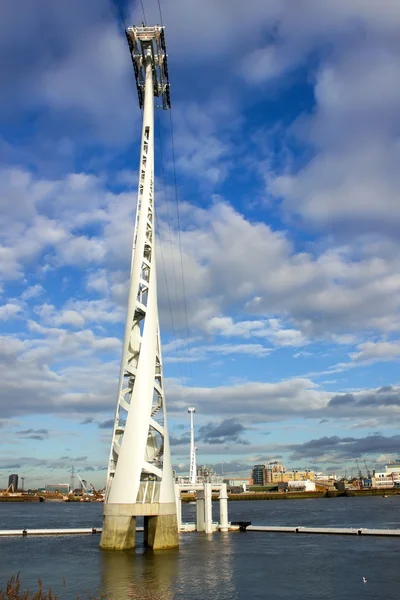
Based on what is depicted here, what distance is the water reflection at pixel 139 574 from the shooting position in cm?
2959

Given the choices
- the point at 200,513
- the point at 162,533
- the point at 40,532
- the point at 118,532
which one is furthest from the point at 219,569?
the point at 40,532

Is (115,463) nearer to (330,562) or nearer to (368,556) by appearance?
(330,562)

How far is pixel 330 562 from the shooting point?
4006cm

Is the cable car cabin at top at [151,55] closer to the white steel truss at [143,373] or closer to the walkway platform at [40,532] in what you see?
the white steel truss at [143,373]

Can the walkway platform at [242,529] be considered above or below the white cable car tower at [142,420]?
below

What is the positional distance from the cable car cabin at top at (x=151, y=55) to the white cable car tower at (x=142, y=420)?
12 centimetres

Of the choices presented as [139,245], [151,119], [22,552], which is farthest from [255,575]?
[151,119]

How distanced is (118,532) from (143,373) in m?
11.6

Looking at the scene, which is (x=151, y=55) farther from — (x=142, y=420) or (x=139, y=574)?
(x=139, y=574)

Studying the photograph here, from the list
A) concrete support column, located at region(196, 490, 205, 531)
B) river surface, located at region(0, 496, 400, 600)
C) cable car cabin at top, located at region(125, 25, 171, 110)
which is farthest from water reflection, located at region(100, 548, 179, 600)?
cable car cabin at top, located at region(125, 25, 171, 110)

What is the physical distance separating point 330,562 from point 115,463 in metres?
17.2

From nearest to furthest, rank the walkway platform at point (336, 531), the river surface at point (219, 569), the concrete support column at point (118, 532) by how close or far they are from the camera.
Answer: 1. the river surface at point (219, 569)
2. the concrete support column at point (118, 532)
3. the walkway platform at point (336, 531)

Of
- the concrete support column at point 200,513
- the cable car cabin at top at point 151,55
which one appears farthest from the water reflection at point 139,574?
the cable car cabin at top at point 151,55

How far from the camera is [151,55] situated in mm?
51812
